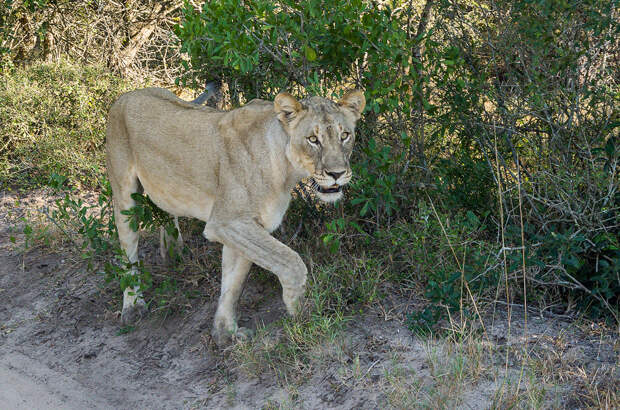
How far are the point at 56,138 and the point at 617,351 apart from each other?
258 inches

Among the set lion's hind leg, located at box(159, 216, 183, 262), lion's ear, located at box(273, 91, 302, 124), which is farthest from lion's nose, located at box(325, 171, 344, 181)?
lion's hind leg, located at box(159, 216, 183, 262)

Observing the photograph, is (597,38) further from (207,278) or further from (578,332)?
(207,278)

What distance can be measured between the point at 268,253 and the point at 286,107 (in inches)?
36.7

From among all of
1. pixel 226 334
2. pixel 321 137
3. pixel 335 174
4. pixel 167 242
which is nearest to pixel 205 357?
pixel 226 334

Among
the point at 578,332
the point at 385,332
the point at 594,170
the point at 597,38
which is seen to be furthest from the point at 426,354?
the point at 597,38

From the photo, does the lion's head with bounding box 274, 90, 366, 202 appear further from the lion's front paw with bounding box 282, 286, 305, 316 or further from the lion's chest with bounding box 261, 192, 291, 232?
the lion's front paw with bounding box 282, 286, 305, 316

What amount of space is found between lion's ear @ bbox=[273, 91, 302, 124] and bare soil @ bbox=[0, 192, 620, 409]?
1.40 m

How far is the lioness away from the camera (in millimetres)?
4539

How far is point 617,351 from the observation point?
13.3ft

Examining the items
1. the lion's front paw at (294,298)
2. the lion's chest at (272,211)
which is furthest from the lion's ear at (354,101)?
the lion's front paw at (294,298)

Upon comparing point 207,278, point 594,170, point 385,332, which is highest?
point 594,170

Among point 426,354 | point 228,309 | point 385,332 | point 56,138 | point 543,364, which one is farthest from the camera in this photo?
point 56,138

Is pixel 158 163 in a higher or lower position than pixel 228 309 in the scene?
higher

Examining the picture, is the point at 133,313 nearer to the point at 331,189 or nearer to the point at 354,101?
the point at 331,189
